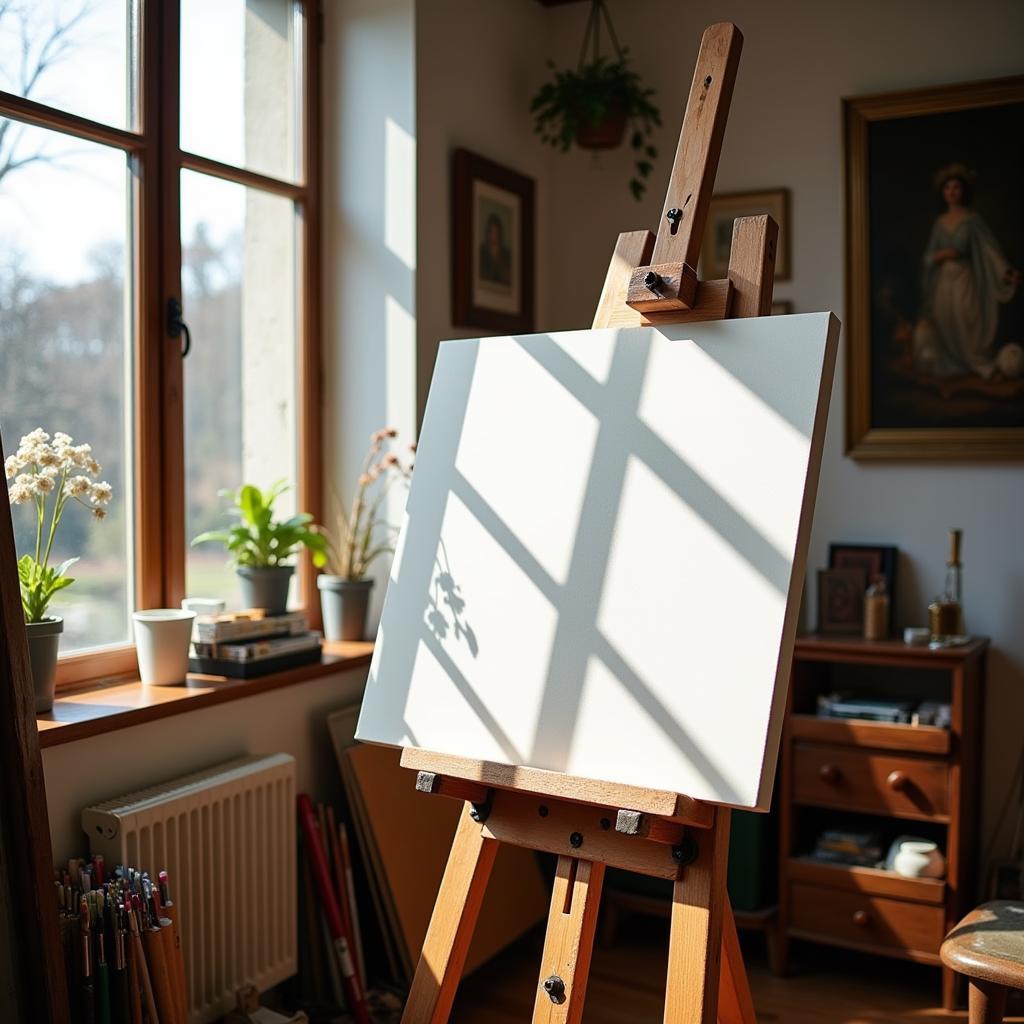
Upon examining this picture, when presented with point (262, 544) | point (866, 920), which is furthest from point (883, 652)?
point (262, 544)

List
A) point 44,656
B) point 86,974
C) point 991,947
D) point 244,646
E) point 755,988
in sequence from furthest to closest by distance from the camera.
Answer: point 755,988
point 244,646
point 44,656
point 991,947
point 86,974

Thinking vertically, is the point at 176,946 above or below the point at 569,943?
below

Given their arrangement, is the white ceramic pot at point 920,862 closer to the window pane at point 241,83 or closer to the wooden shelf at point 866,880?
the wooden shelf at point 866,880

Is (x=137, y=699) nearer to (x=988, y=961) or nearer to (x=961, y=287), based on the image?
(x=988, y=961)

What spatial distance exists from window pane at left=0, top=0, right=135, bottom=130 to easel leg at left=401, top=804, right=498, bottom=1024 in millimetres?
1675

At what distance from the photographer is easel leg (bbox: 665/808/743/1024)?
1596 millimetres

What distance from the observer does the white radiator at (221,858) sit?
219 cm

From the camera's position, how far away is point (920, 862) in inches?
111

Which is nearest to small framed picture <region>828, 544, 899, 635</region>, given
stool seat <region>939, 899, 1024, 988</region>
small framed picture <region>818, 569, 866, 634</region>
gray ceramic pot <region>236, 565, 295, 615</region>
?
small framed picture <region>818, 569, 866, 634</region>

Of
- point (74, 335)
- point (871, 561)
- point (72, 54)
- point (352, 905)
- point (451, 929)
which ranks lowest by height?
point (352, 905)

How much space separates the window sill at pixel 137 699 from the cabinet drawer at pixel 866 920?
1.35m

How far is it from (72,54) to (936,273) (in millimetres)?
2213

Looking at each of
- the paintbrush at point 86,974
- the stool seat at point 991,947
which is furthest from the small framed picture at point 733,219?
the paintbrush at point 86,974

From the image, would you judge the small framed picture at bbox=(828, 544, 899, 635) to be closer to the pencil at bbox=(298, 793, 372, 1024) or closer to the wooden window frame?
the pencil at bbox=(298, 793, 372, 1024)
